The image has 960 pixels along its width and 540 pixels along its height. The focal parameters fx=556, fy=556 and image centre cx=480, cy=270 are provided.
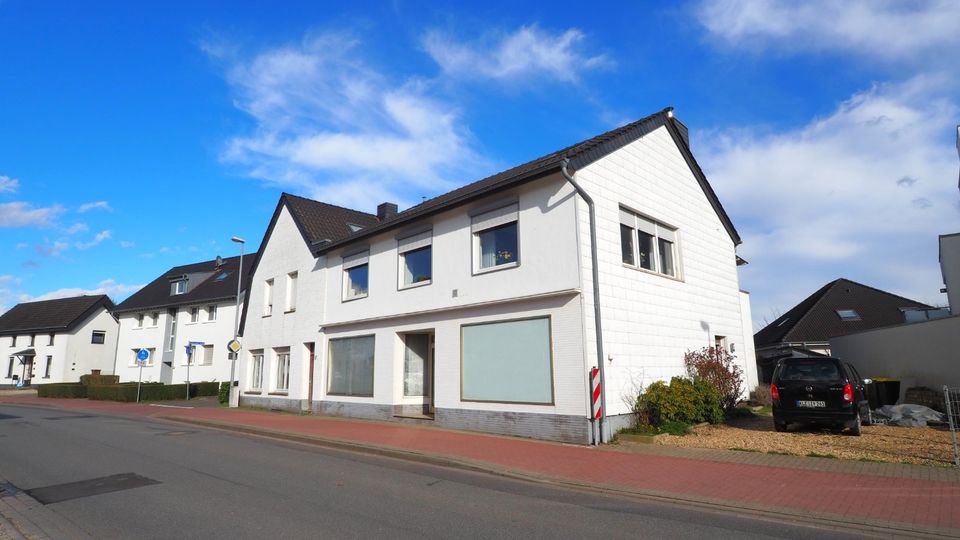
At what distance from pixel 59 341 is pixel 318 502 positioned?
4935 cm

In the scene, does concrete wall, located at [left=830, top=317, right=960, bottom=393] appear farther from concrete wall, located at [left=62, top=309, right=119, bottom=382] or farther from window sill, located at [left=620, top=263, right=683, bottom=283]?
concrete wall, located at [left=62, top=309, right=119, bottom=382]

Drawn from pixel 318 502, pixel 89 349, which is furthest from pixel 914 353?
pixel 89 349

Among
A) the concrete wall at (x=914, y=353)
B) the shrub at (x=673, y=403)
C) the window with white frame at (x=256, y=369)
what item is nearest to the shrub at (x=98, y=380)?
the window with white frame at (x=256, y=369)

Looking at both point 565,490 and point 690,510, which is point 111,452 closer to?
point 565,490

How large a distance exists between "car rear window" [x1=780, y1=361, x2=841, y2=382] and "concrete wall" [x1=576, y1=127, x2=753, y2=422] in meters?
2.82

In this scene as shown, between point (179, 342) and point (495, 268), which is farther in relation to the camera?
point (179, 342)

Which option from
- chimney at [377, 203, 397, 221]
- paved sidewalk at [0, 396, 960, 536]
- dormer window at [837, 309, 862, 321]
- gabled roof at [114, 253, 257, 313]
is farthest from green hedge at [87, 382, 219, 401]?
dormer window at [837, 309, 862, 321]

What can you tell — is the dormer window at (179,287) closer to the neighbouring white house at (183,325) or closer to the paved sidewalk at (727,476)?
the neighbouring white house at (183,325)

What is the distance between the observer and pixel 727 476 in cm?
809

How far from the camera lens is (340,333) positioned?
18.7 metres

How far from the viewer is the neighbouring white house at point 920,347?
14.7m

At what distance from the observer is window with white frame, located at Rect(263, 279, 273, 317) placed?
22.9 m

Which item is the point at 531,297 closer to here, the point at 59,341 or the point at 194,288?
the point at 194,288

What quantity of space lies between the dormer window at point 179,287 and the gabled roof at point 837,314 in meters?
38.6
